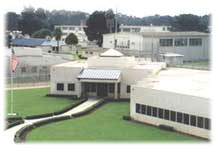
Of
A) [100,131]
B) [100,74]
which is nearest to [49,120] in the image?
[100,131]

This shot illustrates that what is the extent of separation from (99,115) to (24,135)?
4547mm

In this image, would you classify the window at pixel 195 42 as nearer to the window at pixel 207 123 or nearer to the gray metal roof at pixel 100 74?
the gray metal roof at pixel 100 74

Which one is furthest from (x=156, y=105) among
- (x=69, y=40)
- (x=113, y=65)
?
(x=69, y=40)

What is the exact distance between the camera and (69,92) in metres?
22.1

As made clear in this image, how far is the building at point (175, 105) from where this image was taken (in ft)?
41.7

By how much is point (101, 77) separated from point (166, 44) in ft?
64.4

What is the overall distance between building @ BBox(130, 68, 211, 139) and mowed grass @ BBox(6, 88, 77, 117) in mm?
4283

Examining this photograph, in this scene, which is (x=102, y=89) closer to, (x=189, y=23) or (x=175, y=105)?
(x=175, y=105)

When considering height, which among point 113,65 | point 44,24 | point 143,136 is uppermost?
point 44,24

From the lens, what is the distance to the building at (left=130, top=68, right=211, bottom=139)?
12.7 m

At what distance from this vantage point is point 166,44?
3922cm

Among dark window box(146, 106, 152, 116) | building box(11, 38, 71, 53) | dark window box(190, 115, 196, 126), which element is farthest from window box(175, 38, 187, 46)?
dark window box(190, 115, 196, 126)

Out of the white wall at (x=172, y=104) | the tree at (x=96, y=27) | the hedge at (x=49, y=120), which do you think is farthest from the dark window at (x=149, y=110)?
the tree at (x=96, y=27)

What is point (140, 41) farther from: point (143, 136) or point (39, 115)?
point (143, 136)
